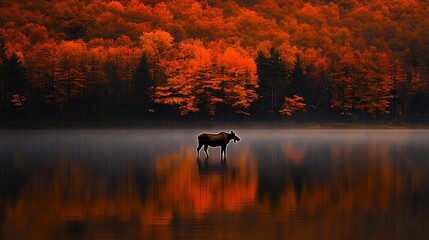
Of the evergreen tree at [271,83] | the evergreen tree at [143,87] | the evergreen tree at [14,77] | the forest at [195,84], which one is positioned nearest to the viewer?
the evergreen tree at [14,77]

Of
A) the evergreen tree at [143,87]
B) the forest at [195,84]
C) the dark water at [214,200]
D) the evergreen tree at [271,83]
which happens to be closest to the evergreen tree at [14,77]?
the forest at [195,84]

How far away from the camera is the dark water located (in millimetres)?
13312

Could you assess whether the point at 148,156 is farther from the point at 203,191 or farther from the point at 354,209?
the point at 354,209

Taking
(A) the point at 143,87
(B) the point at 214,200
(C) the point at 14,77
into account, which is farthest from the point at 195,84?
(B) the point at 214,200

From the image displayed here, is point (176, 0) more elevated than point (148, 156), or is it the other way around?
point (176, 0)

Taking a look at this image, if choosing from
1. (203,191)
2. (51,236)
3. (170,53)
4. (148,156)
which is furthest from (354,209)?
(170,53)

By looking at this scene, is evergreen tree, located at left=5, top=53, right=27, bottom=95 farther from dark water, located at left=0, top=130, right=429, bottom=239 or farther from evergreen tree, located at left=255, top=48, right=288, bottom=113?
dark water, located at left=0, top=130, right=429, bottom=239

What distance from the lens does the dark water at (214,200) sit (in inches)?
524

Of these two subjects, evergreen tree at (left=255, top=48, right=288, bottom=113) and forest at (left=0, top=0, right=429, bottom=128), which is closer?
forest at (left=0, top=0, right=429, bottom=128)

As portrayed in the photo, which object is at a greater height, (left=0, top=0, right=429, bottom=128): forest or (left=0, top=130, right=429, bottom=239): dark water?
(left=0, top=0, right=429, bottom=128): forest

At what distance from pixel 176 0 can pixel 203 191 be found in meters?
145

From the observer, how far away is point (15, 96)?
3369 inches

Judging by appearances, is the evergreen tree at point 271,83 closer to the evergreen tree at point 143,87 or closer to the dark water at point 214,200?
the evergreen tree at point 143,87

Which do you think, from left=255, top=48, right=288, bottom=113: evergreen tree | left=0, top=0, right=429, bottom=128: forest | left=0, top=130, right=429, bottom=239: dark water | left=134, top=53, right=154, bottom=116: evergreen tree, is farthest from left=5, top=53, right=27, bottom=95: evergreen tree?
left=0, top=130, right=429, bottom=239: dark water
